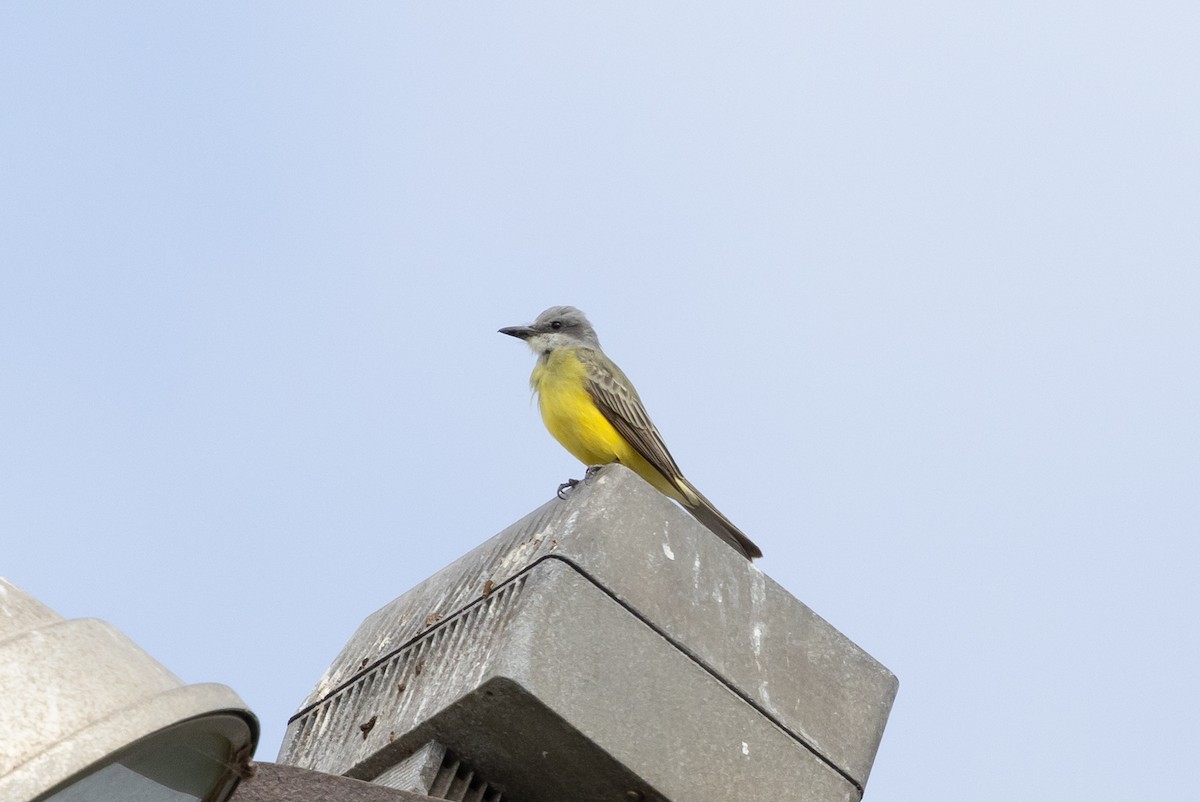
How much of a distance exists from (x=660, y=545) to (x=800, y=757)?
594 millimetres

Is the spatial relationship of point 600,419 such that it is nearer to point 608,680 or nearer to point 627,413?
point 627,413

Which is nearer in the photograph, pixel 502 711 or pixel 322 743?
pixel 502 711

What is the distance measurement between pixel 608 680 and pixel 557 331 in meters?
7.26

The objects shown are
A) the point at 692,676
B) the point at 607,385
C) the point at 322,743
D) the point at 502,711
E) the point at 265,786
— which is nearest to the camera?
the point at 265,786

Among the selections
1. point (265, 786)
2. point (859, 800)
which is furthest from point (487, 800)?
point (265, 786)

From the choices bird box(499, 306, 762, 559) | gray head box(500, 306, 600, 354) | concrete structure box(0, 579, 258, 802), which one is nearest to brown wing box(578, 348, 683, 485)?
bird box(499, 306, 762, 559)

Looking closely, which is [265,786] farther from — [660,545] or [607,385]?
[607,385]

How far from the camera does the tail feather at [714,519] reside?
319 inches

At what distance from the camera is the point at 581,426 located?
30.6 feet

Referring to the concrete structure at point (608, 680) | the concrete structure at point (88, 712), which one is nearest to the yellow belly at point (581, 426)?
the concrete structure at point (608, 680)

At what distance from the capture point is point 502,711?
12.1ft

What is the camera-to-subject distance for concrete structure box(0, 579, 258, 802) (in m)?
1.51

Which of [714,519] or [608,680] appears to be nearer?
[608,680]

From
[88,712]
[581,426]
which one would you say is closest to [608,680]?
[88,712]
